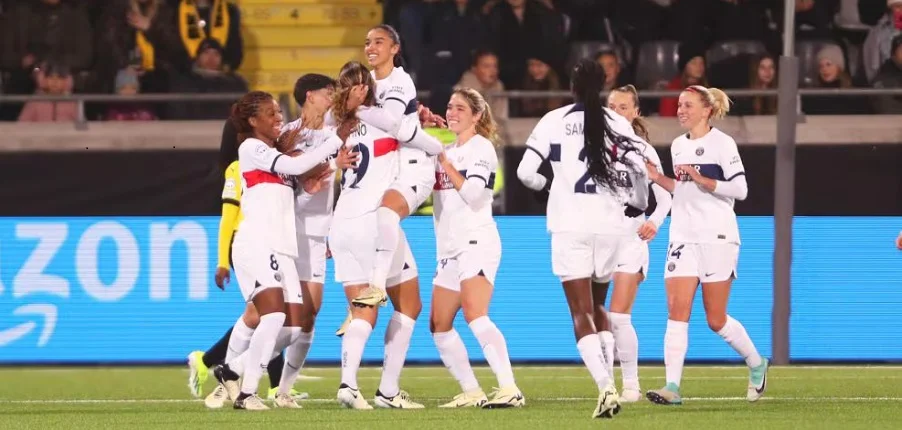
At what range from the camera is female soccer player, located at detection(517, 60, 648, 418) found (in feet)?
30.1

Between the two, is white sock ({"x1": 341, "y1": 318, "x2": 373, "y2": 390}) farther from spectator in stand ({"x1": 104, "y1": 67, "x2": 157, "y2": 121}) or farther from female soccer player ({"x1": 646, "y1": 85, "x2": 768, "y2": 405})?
spectator in stand ({"x1": 104, "y1": 67, "x2": 157, "y2": 121})

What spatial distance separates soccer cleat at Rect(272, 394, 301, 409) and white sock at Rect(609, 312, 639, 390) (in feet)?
6.46

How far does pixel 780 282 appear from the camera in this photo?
13789 millimetres

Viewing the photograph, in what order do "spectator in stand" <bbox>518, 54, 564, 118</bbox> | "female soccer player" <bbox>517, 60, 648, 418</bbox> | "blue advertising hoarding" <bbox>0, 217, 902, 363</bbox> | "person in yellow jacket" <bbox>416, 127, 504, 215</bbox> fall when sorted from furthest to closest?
"spectator in stand" <bbox>518, 54, 564, 118</bbox> → "person in yellow jacket" <bbox>416, 127, 504, 215</bbox> → "blue advertising hoarding" <bbox>0, 217, 902, 363</bbox> → "female soccer player" <bbox>517, 60, 648, 418</bbox>

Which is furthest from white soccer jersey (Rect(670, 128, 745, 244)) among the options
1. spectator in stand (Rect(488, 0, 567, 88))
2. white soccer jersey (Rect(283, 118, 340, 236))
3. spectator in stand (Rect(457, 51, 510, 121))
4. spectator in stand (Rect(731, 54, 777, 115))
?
spectator in stand (Rect(488, 0, 567, 88))

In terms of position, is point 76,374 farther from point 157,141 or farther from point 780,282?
point 780,282

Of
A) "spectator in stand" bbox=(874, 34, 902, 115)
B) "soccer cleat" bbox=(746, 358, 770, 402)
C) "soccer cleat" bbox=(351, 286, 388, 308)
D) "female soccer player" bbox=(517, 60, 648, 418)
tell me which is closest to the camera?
"female soccer player" bbox=(517, 60, 648, 418)

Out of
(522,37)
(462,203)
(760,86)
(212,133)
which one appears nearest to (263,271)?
(462,203)

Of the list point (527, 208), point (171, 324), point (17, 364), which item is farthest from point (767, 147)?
point (17, 364)

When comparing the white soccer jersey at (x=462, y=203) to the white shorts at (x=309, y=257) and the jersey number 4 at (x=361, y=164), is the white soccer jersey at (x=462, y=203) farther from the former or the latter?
the white shorts at (x=309, y=257)

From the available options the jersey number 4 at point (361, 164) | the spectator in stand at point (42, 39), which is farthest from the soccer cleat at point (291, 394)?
the spectator in stand at point (42, 39)

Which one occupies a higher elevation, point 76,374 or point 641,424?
point 641,424

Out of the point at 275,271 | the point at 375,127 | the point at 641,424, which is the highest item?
the point at 375,127

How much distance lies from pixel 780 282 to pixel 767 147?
1.19 meters
